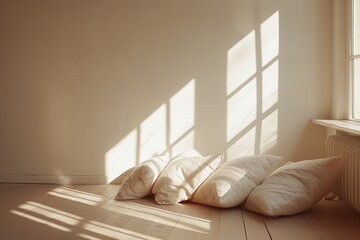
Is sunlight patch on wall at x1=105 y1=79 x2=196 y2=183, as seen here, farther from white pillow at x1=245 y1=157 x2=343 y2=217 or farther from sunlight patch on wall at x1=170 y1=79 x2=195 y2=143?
white pillow at x1=245 y1=157 x2=343 y2=217

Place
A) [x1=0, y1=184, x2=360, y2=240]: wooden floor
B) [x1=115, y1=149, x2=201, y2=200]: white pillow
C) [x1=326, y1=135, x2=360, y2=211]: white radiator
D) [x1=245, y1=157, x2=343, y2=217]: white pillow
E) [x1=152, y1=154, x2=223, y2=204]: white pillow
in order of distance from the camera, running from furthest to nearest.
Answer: [x1=115, y1=149, x2=201, y2=200]: white pillow
[x1=152, y1=154, x2=223, y2=204]: white pillow
[x1=245, y1=157, x2=343, y2=217]: white pillow
[x1=326, y1=135, x2=360, y2=211]: white radiator
[x1=0, y1=184, x2=360, y2=240]: wooden floor

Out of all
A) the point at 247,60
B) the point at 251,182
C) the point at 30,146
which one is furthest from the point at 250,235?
the point at 30,146

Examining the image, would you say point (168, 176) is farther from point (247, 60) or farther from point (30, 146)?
point (30, 146)

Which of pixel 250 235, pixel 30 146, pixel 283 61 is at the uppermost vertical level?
pixel 283 61

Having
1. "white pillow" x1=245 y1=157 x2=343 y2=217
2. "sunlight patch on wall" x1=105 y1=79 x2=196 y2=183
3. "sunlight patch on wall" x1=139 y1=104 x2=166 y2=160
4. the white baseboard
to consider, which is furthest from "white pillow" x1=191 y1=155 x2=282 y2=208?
the white baseboard

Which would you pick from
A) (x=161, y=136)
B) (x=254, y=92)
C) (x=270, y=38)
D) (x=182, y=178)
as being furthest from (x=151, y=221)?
(x=270, y=38)

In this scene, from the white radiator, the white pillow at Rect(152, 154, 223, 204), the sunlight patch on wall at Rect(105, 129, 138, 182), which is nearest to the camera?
the white radiator

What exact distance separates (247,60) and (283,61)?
1.16 feet

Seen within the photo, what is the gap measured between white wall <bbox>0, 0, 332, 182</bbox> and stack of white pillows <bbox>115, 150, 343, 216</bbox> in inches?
16.4

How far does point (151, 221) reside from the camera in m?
3.57

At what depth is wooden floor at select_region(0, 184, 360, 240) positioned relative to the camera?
10.5ft

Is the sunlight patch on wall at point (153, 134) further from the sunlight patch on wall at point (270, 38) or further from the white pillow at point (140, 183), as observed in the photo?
the sunlight patch on wall at point (270, 38)

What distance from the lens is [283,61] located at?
15.4 feet

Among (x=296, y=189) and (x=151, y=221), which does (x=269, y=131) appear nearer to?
(x=296, y=189)
